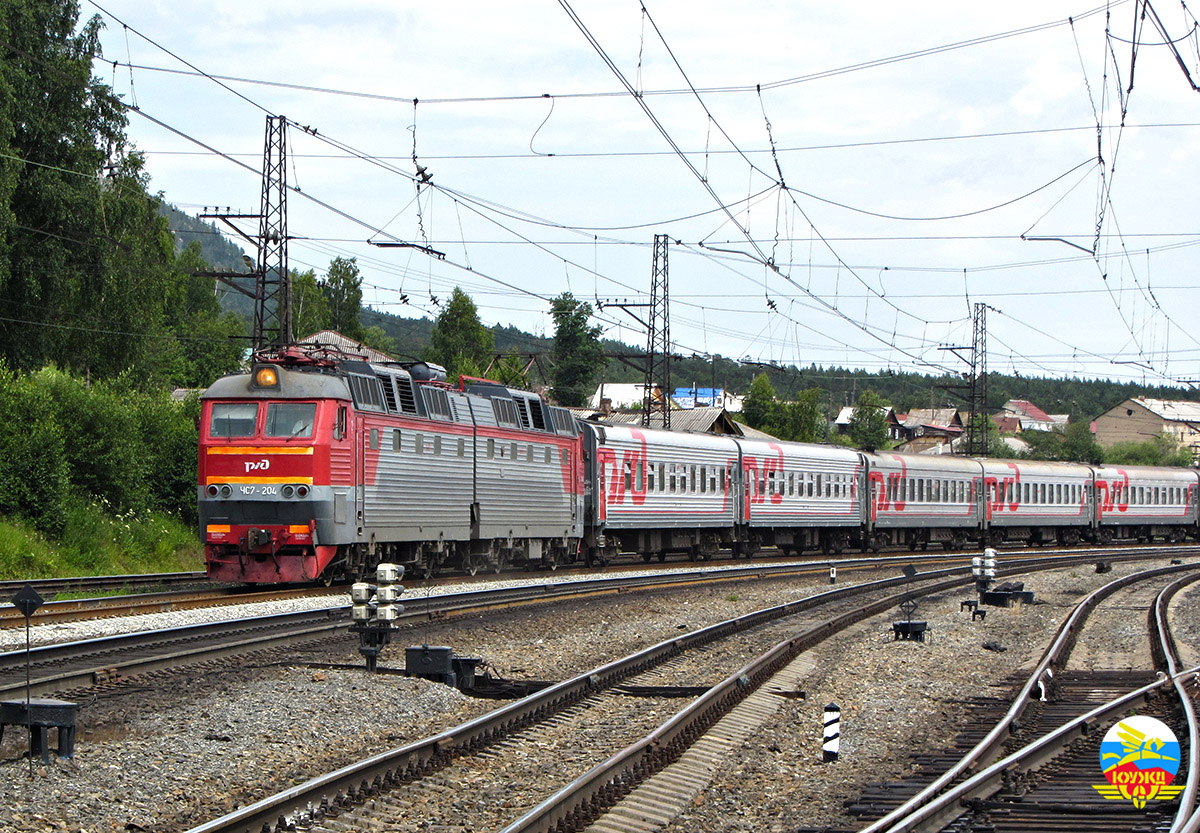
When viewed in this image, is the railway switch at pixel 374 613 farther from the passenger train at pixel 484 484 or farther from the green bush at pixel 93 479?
the green bush at pixel 93 479

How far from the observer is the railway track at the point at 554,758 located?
786cm

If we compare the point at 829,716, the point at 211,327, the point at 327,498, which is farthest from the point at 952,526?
the point at 211,327

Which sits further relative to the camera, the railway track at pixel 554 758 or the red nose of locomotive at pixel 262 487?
the red nose of locomotive at pixel 262 487

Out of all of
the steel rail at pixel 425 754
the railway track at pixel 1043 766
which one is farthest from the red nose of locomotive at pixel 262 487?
the railway track at pixel 1043 766

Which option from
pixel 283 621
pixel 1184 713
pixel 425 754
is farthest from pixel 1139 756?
pixel 283 621

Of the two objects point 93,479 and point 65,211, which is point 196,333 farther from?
point 93,479

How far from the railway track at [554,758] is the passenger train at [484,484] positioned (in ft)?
28.1

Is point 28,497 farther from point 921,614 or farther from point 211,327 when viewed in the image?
point 211,327

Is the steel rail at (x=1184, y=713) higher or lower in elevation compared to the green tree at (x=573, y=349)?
lower

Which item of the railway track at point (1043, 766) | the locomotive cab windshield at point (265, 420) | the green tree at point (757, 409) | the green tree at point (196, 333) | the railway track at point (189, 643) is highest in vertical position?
the green tree at point (196, 333)

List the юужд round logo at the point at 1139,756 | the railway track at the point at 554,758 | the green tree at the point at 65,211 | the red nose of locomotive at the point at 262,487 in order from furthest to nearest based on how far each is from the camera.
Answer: the green tree at the point at 65,211
the red nose of locomotive at the point at 262,487
the railway track at the point at 554,758
the юужд round logo at the point at 1139,756

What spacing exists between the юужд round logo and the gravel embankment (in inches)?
68.4

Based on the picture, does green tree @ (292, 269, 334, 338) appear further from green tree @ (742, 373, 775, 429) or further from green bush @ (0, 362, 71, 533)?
green bush @ (0, 362, 71, 533)

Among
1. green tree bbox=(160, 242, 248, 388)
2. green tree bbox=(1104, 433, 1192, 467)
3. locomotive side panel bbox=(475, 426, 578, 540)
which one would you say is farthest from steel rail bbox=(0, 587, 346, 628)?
green tree bbox=(1104, 433, 1192, 467)
